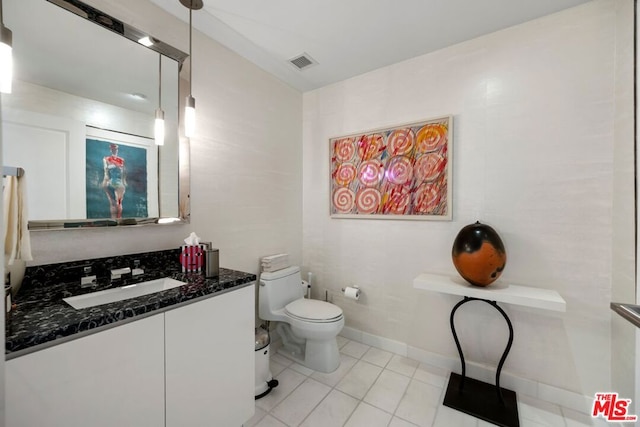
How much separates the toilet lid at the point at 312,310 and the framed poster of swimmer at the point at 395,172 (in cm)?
84

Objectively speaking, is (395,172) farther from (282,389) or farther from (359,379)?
(282,389)

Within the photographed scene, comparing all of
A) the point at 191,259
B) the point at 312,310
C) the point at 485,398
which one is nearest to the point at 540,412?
the point at 485,398

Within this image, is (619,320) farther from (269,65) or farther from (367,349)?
(269,65)

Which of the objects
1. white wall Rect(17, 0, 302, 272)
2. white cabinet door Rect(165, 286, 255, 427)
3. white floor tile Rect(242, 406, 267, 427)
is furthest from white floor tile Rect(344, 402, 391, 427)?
white wall Rect(17, 0, 302, 272)

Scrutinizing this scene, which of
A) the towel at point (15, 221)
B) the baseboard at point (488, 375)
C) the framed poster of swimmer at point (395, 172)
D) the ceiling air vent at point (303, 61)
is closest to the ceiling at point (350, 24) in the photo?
the ceiling air vent at point (303, 61)

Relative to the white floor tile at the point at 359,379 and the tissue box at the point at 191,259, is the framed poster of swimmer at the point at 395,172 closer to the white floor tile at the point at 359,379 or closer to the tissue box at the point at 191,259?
the white floor tile at the point at 359,379

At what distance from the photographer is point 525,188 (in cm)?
176

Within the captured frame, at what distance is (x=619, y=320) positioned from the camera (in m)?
1.49

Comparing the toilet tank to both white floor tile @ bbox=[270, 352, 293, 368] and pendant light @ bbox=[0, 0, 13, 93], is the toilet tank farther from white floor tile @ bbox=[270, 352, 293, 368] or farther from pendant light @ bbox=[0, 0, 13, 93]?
pendant light @ bbox=[0, 0, 13, 93]

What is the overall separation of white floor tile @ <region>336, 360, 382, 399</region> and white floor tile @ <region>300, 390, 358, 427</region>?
0.06 m

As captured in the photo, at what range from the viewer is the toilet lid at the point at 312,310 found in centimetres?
196

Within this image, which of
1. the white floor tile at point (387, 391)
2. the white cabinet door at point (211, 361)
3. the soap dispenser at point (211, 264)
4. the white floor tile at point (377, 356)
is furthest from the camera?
the white floor tile at point (377, 356)

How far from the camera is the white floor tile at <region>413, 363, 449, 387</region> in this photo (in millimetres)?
1898

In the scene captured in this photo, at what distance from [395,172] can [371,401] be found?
66.1 inches
